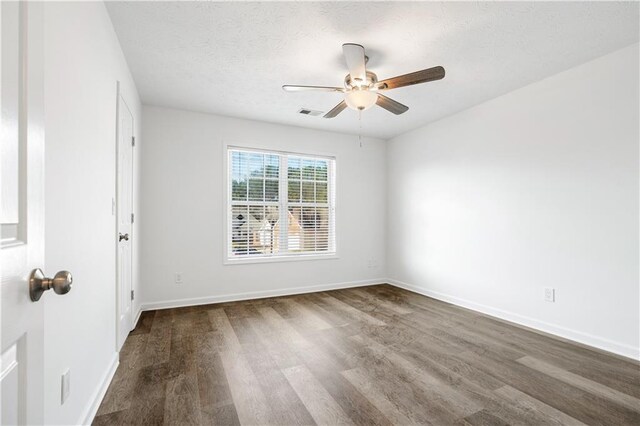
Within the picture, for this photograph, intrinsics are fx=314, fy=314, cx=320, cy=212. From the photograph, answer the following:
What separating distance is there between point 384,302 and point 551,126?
2730 mm

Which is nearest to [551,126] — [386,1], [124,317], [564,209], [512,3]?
[564,209]

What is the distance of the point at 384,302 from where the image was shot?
4191 mm

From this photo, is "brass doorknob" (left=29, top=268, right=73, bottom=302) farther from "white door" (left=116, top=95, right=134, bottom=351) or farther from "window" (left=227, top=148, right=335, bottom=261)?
"window" (left=227, top=148, right=335, bottom=261)

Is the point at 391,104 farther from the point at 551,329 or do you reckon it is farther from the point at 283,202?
the point at 551,329

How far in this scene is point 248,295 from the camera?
4344 millimetres

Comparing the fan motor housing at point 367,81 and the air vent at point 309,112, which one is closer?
the fan motor housing at point 367,81

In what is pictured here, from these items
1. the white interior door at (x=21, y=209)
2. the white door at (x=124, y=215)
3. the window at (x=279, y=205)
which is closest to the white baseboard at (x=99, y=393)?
the white door at (x=124, y=215)

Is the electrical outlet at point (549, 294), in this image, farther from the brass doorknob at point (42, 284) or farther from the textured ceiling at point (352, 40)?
the brass doorknob at point (42, 284)

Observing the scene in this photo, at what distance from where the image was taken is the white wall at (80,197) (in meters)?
1.30

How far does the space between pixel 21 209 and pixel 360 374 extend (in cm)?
219

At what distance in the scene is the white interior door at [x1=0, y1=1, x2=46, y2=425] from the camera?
0.58m

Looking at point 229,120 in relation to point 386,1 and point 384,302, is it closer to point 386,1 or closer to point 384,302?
point 386,1

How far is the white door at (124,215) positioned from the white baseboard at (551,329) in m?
3.75

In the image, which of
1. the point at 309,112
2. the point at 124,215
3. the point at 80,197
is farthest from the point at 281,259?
the point at 80,197
